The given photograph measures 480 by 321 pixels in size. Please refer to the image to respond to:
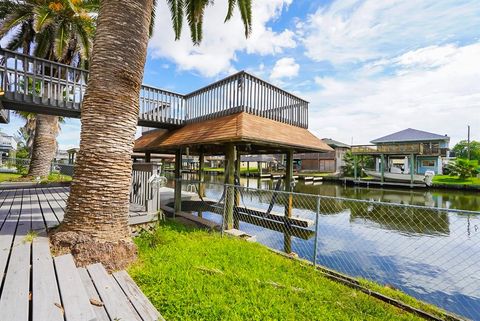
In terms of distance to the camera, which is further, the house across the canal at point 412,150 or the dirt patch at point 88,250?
the house across the canal at point 412,150

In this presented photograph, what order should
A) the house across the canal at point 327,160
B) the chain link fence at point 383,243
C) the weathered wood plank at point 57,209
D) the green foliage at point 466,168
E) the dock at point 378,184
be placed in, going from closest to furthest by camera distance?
1. the weathered wood plank at point 57,209
2. the chain link fence at point 383,243
3. the dock at point 378,184
4. the green foliage at point 466,168
5. the house across the canal at point 327,160

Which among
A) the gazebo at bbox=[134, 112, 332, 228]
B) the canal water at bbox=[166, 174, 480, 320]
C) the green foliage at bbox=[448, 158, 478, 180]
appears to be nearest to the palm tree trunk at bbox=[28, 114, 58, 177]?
the gazebo at bbox=[134, 112, 332, 228]

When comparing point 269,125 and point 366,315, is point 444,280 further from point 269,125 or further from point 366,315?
point 269,125

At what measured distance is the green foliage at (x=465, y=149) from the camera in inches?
2349

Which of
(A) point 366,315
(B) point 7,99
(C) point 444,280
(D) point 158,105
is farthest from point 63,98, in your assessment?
(C) point 444,280

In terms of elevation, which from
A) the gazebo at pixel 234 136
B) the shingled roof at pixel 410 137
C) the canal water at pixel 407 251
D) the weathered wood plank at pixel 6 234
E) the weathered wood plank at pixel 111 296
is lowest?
the canal water at pixel 407 251

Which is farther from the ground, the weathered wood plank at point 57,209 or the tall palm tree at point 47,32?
the tall palm tree at point 47,32

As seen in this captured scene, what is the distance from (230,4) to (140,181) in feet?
20.8

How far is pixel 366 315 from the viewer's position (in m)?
3.26

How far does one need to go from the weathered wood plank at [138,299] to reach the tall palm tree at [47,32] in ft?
36.7

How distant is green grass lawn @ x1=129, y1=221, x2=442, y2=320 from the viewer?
9.95 feet

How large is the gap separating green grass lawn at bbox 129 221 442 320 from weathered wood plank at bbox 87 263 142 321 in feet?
1.47

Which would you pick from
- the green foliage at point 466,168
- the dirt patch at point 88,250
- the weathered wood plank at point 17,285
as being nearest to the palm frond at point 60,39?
the weathered wood plank at point 17,285

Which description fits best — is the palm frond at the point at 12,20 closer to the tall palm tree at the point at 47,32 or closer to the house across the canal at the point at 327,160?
the tall palm tree at the point at 47,32
